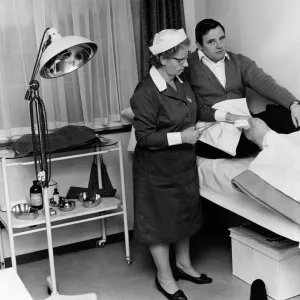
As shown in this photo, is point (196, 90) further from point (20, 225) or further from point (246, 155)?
point (20, 225)

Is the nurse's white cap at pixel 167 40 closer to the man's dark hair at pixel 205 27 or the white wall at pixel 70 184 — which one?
the man's dark hair at pixel 205 27

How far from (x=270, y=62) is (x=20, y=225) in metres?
1.66

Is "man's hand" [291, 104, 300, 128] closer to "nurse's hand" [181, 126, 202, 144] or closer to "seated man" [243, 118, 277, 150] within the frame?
"seated man" [243, 118, 277, 150]

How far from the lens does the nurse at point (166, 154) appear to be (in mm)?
2691

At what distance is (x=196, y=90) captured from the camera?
309 centimetres

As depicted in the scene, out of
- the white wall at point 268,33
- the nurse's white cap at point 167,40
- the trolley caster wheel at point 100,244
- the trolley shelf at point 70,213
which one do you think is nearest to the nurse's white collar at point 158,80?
the nurse's white cap at point 167,40

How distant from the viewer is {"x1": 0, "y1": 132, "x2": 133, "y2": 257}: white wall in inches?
133

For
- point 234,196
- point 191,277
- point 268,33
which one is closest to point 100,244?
point 191,277

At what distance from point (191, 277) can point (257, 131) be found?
2.97 ft

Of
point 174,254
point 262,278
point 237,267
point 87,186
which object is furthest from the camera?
point 87,186

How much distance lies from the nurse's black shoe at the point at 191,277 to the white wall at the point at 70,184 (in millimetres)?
773

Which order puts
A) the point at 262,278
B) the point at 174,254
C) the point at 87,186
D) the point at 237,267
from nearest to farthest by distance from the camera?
the point at 262,278, the point at 237,267, the point at 174,254, the point at 87,186

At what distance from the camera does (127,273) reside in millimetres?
3207

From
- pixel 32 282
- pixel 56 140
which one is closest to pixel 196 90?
pixel 56 140
